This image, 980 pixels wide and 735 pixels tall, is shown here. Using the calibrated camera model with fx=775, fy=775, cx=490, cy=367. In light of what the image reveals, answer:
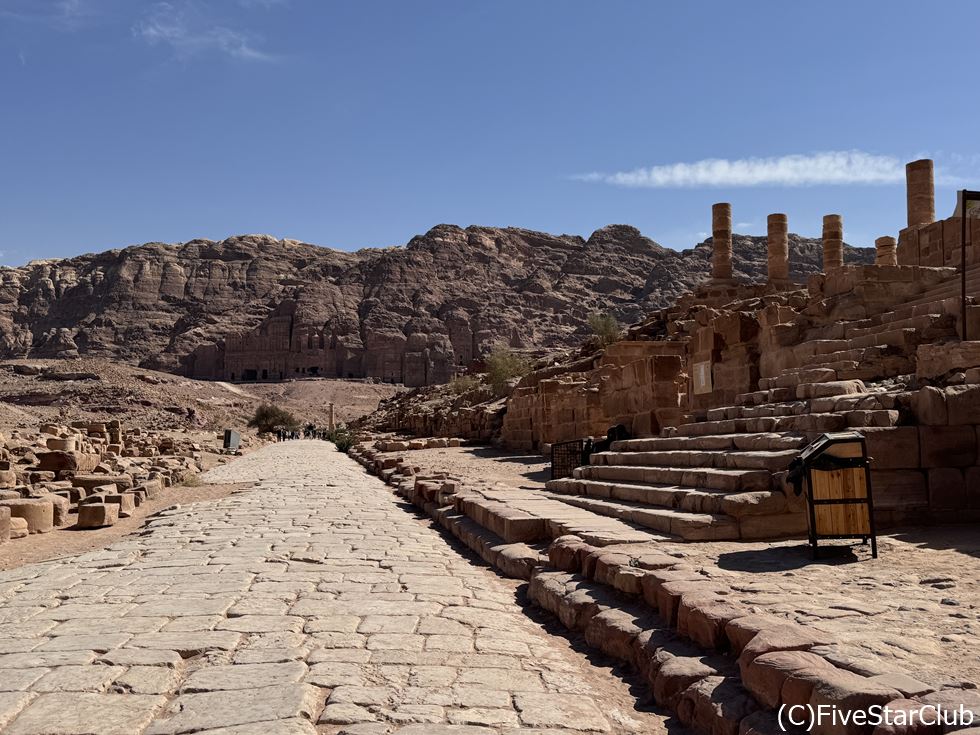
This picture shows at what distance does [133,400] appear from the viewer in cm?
5794

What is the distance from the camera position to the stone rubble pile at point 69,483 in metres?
10.5

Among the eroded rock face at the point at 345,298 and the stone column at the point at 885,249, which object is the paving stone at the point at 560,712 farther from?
the eroded rock face at the point at 345,298

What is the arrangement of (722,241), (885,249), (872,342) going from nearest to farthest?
(872,342) → (885,249) → (722,241)

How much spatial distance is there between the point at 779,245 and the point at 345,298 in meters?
85.9

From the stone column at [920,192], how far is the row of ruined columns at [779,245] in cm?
227

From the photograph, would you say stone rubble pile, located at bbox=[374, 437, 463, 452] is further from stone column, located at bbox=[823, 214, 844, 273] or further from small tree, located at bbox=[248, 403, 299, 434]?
small tree, located at bbox=[248, 403, 299, 434]

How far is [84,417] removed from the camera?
47.8 metres

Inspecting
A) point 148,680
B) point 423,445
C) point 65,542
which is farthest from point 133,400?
point 148,680

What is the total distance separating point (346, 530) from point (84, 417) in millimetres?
44584

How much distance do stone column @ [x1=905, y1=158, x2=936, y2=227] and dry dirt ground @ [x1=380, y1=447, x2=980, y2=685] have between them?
22003 mm

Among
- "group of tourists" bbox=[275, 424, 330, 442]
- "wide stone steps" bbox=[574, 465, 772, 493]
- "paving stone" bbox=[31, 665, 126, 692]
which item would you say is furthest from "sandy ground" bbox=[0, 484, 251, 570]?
"group of tourists" bbox=[275, 424, 330, 442]

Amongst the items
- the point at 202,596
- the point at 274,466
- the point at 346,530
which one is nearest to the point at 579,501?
the point at 346,530

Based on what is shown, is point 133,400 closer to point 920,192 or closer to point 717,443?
point 920,192

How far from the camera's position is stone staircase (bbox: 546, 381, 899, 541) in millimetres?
6918
